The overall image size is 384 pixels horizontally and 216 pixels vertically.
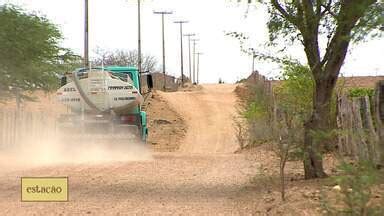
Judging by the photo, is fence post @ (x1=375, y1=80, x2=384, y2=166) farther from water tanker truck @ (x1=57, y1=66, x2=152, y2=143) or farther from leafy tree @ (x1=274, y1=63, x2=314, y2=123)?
water tanker truck @ (x1=57, y1=66, x2=152, y2=143)

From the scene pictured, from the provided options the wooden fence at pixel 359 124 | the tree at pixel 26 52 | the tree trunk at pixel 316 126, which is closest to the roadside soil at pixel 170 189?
the tree trunk at pixel 316 126

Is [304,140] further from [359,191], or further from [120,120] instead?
[120,120]

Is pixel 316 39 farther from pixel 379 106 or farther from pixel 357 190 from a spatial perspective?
pixel 357 190

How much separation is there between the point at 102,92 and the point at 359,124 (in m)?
8.95

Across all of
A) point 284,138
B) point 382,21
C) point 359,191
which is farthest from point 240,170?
point 359,191

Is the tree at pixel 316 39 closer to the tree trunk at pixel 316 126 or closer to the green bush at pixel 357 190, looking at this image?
the tree trunk at pixel 316 126

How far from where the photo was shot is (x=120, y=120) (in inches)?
781

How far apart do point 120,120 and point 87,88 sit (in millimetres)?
1426

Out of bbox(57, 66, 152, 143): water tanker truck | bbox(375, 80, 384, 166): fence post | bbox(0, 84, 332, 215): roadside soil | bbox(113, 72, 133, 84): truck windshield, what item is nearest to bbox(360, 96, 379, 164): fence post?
bbox(375, 80, 384, 166): fence post

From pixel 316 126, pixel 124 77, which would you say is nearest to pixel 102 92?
pixel 124 77

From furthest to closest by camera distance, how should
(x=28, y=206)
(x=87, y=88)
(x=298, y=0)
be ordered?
(x=87, y=88)
(x=298, y=0)
(x=28, y=206)

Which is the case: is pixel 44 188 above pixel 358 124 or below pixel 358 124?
below

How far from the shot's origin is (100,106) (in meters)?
19.7

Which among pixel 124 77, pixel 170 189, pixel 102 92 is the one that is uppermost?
pixel 124 77
